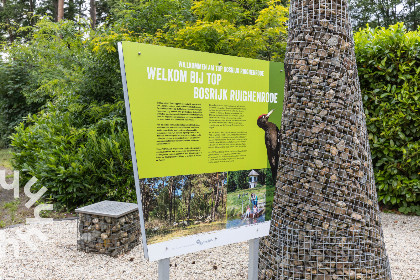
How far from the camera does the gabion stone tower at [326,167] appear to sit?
2188mm

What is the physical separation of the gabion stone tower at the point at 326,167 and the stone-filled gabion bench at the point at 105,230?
6.75 feet

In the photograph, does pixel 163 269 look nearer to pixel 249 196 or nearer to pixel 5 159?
pixel 249 196

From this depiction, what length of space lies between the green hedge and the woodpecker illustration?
3.28m

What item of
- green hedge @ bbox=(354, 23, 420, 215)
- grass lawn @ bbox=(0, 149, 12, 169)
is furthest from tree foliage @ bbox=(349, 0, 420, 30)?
grass lawn @ bbox=(0, 149, 12, 169)

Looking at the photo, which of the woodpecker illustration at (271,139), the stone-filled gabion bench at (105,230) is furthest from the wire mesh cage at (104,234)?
the woodpecker illustration at (271,139)

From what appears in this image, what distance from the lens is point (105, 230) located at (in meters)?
3.78

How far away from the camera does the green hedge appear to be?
498cm

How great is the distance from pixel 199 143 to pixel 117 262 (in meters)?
2.18

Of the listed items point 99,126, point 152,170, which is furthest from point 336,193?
point 99,126

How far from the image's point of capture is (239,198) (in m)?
2.41

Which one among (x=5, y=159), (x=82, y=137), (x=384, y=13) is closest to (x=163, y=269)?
(x=82, y=137)

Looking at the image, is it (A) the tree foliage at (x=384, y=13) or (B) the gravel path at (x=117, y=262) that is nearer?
(B) the gravel path at (x=117, y=262)

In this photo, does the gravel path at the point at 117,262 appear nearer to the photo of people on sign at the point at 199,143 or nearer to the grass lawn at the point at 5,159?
the photo of people on sign at the point at 199,143

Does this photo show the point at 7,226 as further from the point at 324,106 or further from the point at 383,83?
the point at 383,83
